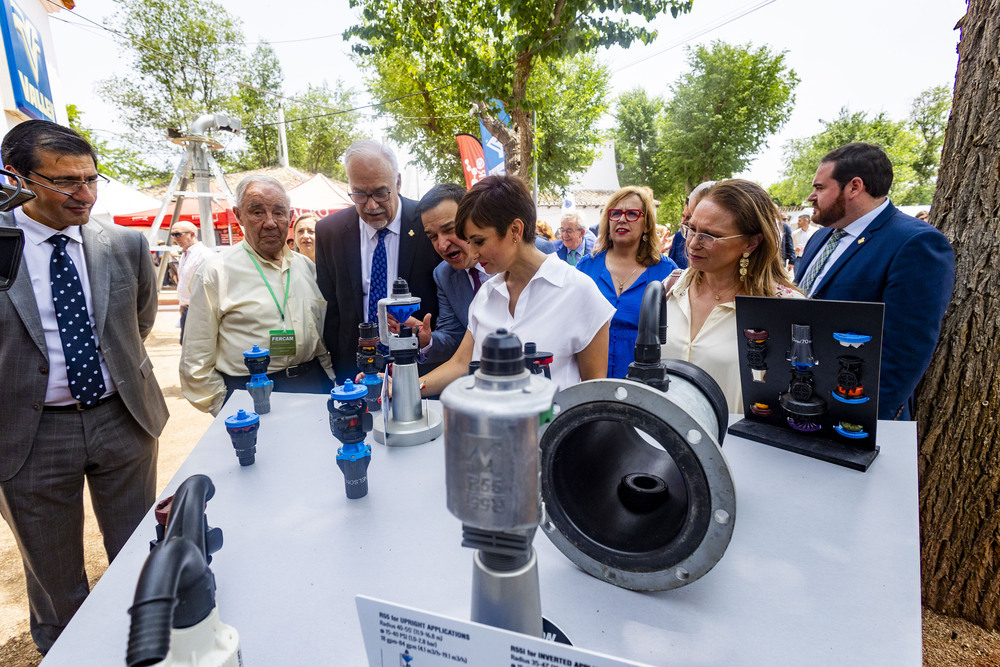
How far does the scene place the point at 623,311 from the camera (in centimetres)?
299

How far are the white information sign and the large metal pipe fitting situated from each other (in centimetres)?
29

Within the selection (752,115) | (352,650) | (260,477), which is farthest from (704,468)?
(752,115)

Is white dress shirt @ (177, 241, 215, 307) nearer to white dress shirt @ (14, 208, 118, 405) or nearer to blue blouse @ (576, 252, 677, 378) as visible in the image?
white dress shirt @ (14, 208, 118, 405)

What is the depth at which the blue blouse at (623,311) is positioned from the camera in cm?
290

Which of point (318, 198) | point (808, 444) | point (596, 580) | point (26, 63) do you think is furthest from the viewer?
point (318, 198)

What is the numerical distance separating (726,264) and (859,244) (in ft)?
2.98

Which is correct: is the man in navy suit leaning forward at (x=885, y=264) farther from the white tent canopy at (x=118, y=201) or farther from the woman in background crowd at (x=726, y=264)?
the white tent canopy at (x=118, y=201)

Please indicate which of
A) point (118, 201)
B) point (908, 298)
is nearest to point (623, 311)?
point (908, 298)

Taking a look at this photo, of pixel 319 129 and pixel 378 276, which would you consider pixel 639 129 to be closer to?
pixel 319 129

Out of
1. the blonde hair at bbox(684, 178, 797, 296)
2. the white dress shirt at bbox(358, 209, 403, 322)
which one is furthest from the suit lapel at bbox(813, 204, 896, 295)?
the white dress shirt at bbox(358, 209, 403, 322)

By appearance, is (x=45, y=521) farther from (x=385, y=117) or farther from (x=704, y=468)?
(x=385, y=117)

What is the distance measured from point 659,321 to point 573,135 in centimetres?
2421

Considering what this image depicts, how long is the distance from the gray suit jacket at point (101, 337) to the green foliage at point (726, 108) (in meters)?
24.7

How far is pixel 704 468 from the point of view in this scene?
2.42ft
